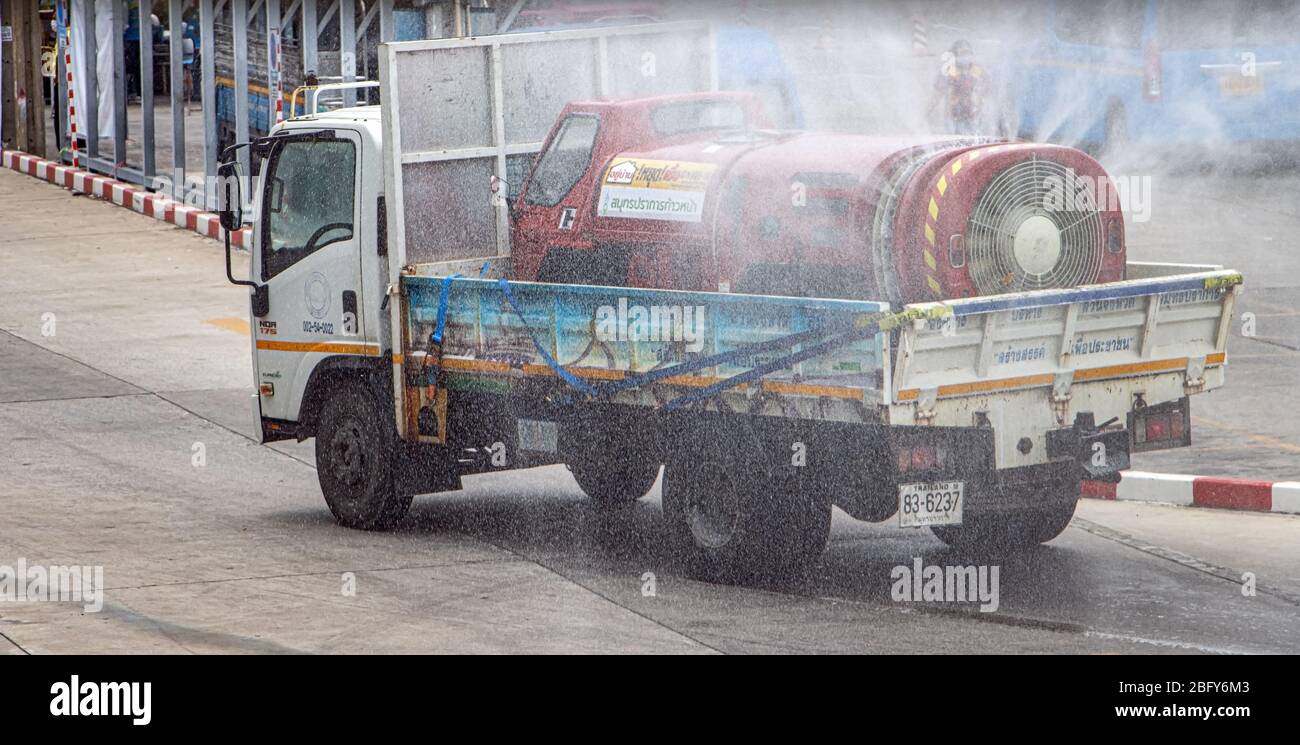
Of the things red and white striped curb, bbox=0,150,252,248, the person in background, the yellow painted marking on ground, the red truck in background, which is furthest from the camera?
red and white striped curb, bbox=0,150,252,248

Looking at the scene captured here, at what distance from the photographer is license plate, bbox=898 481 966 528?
8.46m

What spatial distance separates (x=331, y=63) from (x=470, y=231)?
36.4ft

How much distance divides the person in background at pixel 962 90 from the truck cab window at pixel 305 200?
9686 millimetres

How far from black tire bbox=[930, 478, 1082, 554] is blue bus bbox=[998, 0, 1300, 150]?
28.3 feet

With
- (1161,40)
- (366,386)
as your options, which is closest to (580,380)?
(366,386)

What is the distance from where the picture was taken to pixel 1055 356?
8.78 meters

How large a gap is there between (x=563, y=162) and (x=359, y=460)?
1.99 m

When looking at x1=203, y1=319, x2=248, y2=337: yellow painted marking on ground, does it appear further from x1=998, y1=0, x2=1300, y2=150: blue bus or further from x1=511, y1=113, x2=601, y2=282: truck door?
x1=998, y1=0, x2=1300, y2=150: blue bus

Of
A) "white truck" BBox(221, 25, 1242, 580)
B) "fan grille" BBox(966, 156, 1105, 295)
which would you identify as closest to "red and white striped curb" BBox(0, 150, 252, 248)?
"white truck" BBox(221, 25, 1242, 580)

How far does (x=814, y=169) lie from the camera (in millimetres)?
9141

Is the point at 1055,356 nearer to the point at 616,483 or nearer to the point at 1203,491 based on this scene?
the point at 1203,491

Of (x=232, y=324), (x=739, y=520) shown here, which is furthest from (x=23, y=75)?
(x=739, y=520)

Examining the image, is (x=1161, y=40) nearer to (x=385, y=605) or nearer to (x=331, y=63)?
(x=331, y=63)

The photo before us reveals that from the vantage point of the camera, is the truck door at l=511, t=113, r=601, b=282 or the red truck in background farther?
the truck door at l=511, t=113, r=601, b=282
